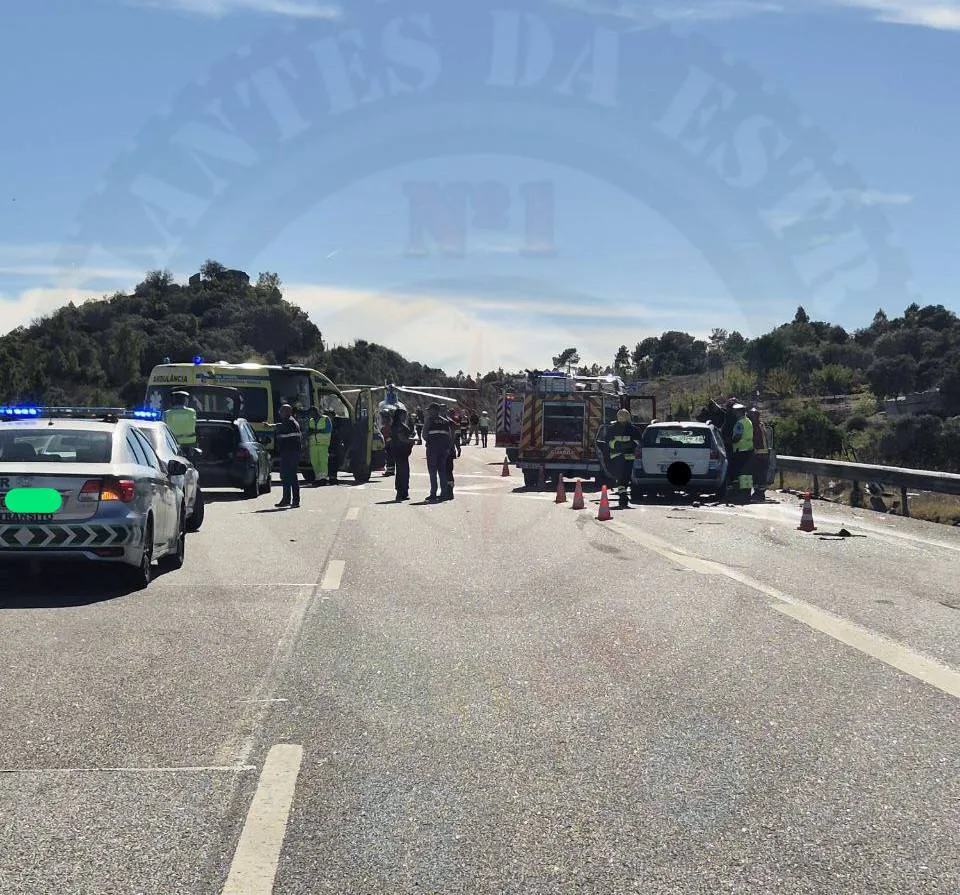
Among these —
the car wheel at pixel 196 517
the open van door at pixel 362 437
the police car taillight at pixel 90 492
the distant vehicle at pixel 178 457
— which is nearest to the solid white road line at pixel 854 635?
the distant vehicle at pixel 178 457

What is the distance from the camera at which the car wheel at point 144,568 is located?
1140 centimetres

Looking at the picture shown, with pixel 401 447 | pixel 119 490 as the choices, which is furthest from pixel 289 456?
pixel 119 490

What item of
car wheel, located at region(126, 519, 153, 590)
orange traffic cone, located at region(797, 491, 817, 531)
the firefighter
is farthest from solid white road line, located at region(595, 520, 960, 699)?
the firefighter

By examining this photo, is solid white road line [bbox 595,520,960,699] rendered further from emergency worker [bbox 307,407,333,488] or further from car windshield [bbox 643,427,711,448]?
emergency worker [bbox 307,407,333,488]

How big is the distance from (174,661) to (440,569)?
520cm

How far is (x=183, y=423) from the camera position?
74.9ft

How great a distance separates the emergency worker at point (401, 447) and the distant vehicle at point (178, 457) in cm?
695

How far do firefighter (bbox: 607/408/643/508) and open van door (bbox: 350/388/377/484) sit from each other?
7683mm

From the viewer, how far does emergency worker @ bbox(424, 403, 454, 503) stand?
2395cm

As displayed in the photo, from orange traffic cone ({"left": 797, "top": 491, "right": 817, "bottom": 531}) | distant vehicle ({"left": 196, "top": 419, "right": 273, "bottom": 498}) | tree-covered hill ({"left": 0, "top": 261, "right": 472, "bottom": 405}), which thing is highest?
tree-covered hill ({"left": 0, "top": 261, "right": 472, "bottom": 405})

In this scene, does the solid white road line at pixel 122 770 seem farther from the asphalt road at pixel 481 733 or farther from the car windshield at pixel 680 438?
the car windshield at pixel 680 438

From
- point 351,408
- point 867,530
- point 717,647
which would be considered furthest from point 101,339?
point 717,647

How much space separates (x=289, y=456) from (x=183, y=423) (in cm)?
227

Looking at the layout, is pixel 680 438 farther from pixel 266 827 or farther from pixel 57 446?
pixel 266 827
